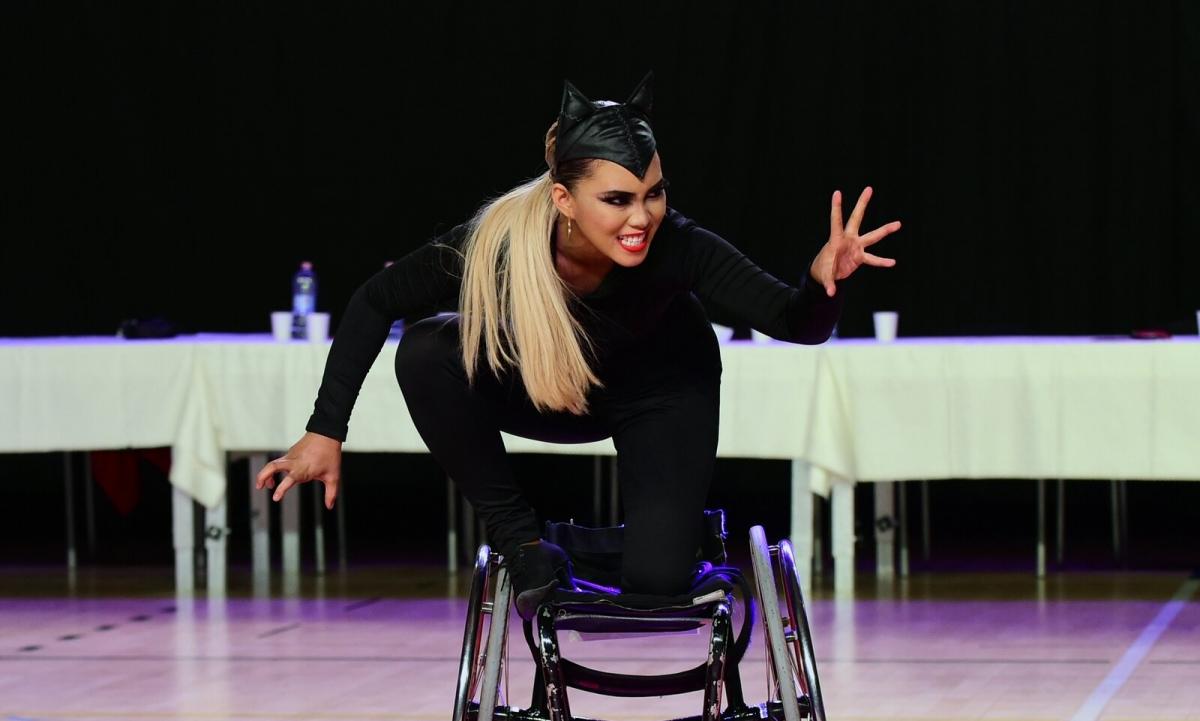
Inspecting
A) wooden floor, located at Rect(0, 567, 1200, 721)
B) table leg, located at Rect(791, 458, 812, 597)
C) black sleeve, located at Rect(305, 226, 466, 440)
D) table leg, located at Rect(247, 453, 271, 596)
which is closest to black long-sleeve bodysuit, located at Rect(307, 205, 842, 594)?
black sleeve, located at Rect(305, 226, 466, 440)

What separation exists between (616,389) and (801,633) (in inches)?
18.9

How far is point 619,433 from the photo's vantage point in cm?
283

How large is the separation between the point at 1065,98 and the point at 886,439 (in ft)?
7.59

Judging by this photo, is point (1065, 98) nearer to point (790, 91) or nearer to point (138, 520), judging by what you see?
point (790, 91)

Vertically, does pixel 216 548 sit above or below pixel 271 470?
below

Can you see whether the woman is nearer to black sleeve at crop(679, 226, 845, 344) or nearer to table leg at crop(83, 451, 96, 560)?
black sleeve at crop(679, 226, 845, 344)

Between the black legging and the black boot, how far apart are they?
5 centimetres

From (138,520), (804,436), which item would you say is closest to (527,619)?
(804,436)

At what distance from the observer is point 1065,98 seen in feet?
22.4

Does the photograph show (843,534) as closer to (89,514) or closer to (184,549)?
(184,549)

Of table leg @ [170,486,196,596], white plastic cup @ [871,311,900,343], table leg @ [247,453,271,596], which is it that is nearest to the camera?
white plastic cup @ [871,311,900,343]

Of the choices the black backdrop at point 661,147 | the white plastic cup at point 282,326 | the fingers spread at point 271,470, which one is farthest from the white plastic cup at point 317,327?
the fingers spread at point 271,470

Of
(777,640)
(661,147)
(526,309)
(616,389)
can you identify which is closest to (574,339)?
(526,309)

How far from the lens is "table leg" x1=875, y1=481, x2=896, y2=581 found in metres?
5.64
